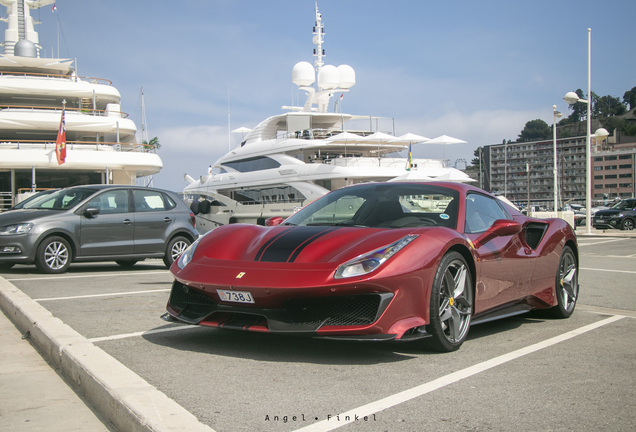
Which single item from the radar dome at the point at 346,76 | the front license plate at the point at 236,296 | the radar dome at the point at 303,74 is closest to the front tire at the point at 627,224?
the radar dome at the point at 346,76

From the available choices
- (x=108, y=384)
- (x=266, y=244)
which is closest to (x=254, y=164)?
(x=266, y=244)

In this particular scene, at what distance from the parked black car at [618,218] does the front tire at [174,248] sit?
25.8 meters

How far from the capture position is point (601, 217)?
99.3ft

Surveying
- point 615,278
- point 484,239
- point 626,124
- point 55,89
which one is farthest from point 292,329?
point 626,124

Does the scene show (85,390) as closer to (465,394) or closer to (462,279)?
(465,394)

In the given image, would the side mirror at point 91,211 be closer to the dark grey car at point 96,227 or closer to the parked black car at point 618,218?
the dark grey car at point 96,227

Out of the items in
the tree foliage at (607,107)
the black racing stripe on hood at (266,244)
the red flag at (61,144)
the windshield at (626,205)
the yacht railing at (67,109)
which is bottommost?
the windshield at (626,205)

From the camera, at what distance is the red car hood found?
383 centimetres

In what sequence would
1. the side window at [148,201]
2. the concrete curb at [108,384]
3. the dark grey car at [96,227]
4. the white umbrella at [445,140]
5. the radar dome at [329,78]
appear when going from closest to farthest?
the concrete curb at [108,384], the dark grey car at [96,227], the side window at [148,201], the white umbrella at [445,140], the radar dome at [329,78]

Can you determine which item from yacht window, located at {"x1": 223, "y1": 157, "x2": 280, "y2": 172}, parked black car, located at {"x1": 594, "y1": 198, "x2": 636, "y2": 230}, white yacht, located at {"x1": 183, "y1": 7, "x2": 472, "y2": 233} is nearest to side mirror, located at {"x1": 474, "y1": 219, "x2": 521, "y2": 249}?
white yacht, located at {"x1": 183, "y1": 7, "x2": 472, "y2": 233}

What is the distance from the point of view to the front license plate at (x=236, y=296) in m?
3.72

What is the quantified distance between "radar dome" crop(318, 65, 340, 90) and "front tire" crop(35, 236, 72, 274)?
29147 mm

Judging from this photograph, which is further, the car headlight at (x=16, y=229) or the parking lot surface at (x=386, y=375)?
the car headlight at (x=16, y=229)

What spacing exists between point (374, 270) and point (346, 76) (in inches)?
1361
